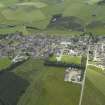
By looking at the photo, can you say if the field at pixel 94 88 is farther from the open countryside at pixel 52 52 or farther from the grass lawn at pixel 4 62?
the grass lawn at pixel 4 62

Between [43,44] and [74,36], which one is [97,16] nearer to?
[74,36]

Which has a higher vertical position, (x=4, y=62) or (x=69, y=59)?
(x=69, y=59)

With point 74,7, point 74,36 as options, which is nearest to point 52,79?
point 74,36

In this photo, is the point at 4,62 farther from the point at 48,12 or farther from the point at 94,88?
the point at 48,12

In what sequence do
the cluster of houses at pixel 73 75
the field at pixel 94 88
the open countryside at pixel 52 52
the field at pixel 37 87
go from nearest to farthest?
the field at pixel 94 88 → the field at pixel 37 87 → the open countryside at pixel 52 52 → the cluster of houses at pixel 73 75

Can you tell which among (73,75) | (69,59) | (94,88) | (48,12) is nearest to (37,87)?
(73,75)

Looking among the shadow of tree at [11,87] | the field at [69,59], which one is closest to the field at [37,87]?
the shadow of tree at [11,87]
